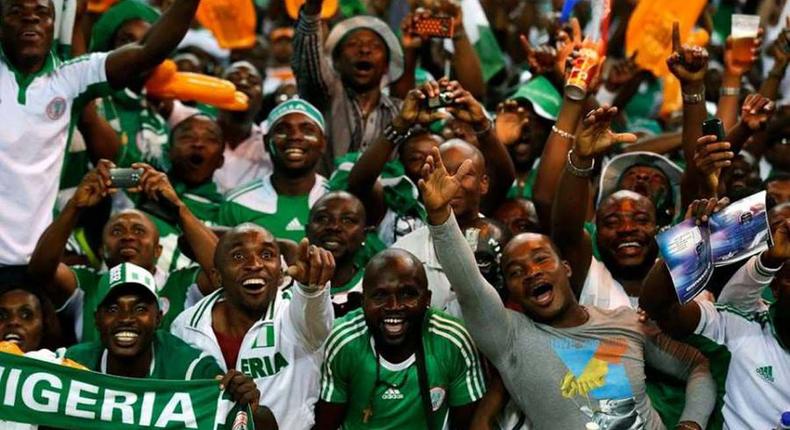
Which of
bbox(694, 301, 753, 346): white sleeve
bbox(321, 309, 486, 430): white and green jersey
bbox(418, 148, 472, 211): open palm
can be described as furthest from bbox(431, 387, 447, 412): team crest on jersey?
bbox(694, 301, 753, 346): white sleeve

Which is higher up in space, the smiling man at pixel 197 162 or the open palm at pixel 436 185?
the smiling man at pixel 197 162

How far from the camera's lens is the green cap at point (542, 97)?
798 cm

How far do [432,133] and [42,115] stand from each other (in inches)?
86.4

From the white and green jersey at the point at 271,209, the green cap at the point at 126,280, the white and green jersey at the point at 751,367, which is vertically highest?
the white and green jersey at the point at 271,209

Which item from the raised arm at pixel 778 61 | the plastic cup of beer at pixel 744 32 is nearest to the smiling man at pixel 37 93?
the plastic cup of beer at pixel 744 32

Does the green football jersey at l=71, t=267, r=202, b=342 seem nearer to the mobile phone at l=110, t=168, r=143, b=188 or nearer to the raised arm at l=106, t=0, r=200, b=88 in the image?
the mobile phone at l=110, t=168, r=143, b=188

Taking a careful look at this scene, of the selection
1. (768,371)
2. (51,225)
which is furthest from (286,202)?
(768,371)

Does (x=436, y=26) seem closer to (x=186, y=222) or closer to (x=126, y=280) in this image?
(x=186, y=222)

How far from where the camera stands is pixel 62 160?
269 inches

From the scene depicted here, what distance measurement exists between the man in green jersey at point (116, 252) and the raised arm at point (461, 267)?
150cm

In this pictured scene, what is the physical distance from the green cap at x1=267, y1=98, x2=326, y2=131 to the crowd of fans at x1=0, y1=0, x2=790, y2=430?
0.01m

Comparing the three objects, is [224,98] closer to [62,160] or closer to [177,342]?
[62,160]

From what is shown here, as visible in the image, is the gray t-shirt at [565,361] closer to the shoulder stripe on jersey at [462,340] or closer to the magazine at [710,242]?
the shoulder stripe on jersey at [462,340]

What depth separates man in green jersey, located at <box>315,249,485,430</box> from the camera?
5.93m
